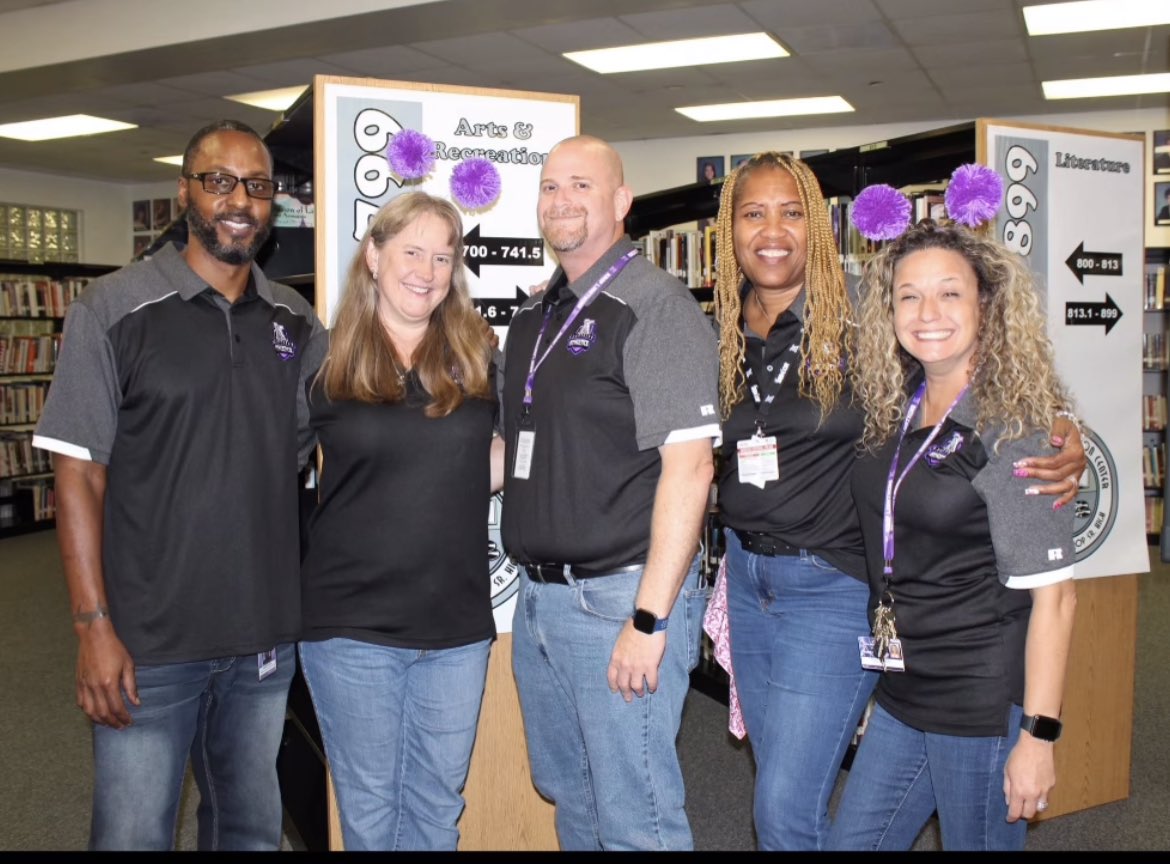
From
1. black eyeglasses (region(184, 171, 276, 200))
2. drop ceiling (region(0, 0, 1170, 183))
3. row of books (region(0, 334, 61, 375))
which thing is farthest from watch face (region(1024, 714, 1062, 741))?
row of books (region(0, 334, 61, 375))

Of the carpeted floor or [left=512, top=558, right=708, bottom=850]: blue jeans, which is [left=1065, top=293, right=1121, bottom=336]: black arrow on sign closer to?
the carpeted floor

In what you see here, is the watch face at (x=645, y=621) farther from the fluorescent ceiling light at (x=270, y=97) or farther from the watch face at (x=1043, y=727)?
the fluorescent ceiling light at (x=270, y=97)

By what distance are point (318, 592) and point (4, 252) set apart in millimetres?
13214

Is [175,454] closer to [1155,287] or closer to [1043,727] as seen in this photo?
[1043,727]

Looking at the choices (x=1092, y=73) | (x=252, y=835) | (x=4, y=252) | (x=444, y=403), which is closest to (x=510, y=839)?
(x=252, y=835)

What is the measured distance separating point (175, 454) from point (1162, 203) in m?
10.00

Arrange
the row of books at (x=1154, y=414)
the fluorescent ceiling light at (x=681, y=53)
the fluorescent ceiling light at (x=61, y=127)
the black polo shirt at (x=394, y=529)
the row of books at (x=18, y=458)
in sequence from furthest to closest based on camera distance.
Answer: the fluorescent ceiling light at (x=61, y=127) < the row of books at (x=18, y=458) < the row of books at (x=1154, y=414) < the fluorescent ceiling light at (x=681, y=53) < the black polo shirt at (x=394, y=529)

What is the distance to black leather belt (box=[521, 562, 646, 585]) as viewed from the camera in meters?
2.16

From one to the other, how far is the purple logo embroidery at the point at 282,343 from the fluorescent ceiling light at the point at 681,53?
5.94 meters

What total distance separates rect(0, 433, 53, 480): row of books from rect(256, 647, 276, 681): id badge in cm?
866

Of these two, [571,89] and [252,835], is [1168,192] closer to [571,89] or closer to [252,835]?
[571,89]

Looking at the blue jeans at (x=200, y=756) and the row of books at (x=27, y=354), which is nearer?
the blue jeans at (x=200, y=756)

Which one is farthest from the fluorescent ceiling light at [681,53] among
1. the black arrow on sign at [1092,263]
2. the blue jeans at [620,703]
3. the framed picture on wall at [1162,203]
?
the blue jeans at [620,703]

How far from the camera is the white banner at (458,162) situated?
2787 mm
